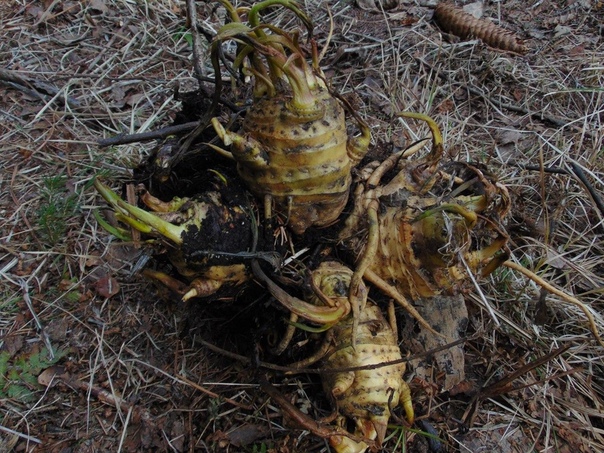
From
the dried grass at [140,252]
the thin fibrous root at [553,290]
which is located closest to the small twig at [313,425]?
the dried grass at [140,252]

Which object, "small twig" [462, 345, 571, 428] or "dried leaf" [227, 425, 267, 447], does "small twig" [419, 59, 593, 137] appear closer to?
"small twig" [462, 345, 571, 428]

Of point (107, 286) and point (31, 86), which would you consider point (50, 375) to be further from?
point (31, 86)

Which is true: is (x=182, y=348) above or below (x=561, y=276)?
below

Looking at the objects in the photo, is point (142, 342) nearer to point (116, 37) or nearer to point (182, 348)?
point (182, 348)

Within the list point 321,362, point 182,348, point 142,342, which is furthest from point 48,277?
point 321,362

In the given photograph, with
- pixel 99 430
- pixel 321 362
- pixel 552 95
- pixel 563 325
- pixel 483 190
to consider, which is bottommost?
pixel 99 430

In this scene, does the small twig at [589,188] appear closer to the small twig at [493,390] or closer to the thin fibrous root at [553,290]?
the thin fibrous root at [553,290]

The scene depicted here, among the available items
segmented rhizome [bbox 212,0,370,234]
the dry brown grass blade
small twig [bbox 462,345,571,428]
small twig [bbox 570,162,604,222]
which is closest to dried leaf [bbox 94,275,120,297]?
segmented rhizome [bbox 212,0,370,234]

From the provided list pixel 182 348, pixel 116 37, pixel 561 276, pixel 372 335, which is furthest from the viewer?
pixel 116 37
